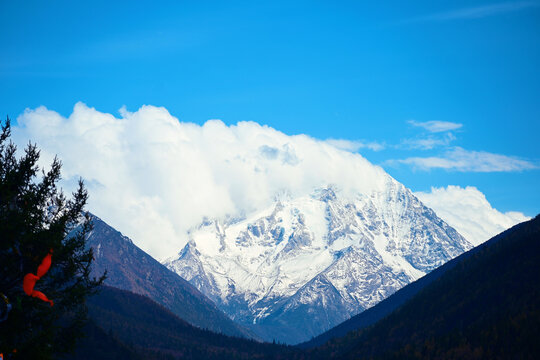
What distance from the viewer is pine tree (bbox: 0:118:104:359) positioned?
1721 inches

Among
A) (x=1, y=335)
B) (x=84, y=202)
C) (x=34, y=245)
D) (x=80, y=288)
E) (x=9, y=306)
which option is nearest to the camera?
(x=9, y=306)

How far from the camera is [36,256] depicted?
45875mm

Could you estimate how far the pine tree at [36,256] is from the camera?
43719mm

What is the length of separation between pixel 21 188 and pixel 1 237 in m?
5.80

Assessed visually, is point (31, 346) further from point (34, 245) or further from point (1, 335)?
point (34, 245)

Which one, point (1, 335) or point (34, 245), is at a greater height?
point (34, 245)

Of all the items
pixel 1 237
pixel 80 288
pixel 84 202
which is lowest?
pixel 80 288

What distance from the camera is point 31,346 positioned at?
141 ft

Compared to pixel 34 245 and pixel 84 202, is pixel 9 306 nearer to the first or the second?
pixel 34 245

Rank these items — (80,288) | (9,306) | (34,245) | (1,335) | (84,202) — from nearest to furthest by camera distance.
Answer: (9,306), (1,335), (34,245), (80,288), (84,202)

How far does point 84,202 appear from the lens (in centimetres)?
5288

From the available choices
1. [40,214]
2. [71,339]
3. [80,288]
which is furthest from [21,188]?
[71,339]

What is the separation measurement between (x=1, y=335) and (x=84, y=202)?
13.2m

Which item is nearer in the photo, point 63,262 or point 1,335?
point 1,335
